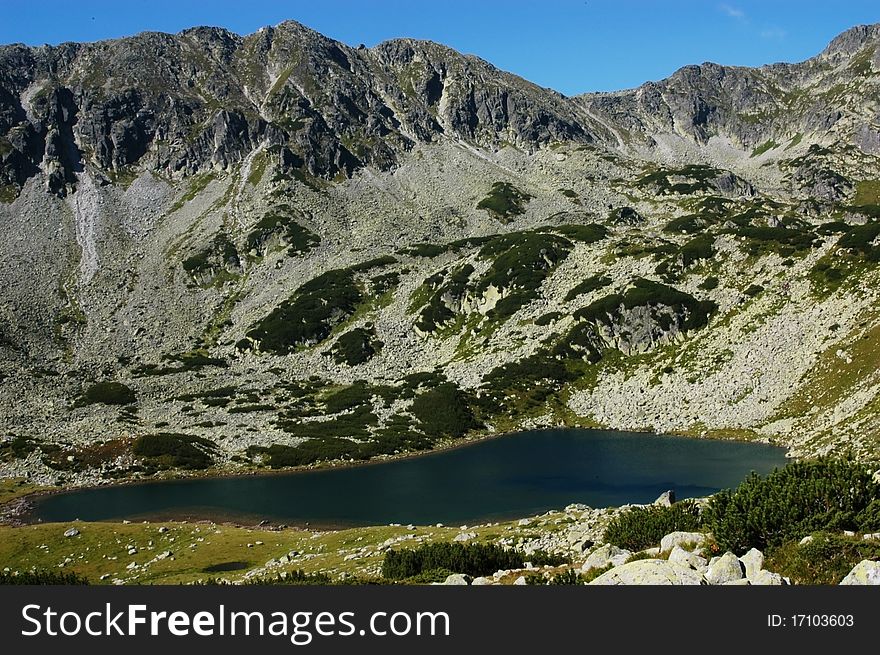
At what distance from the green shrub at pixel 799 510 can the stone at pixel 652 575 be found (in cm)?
259

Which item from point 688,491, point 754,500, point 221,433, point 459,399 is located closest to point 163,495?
point 221,433

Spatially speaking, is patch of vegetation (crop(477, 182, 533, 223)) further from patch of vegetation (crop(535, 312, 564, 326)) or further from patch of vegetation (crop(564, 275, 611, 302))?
patch of vegetation (crop(535, 312, 564, 326))

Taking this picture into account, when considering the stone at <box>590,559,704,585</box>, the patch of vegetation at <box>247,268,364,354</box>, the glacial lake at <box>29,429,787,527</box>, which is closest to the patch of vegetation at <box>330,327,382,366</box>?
the patch of vegetation at <box>247,268,364,354</box>

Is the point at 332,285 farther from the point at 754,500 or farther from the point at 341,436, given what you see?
the point at 754,500

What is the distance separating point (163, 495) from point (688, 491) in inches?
1906

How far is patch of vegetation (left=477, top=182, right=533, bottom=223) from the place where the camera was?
178750 mm

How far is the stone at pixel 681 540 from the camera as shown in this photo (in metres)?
18.2

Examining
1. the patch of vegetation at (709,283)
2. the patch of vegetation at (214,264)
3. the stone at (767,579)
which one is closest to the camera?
the stone at (767,579)

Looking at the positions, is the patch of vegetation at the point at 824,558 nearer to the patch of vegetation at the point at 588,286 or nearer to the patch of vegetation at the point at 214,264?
the patch of vegetation at the point at 588,286

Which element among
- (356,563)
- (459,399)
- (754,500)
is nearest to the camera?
(754,500)

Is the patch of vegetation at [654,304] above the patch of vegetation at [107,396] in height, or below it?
above

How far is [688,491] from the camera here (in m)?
52.5

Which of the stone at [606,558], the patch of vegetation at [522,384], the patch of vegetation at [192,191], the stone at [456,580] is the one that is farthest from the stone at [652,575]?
the patch of vegetation at [192,191]

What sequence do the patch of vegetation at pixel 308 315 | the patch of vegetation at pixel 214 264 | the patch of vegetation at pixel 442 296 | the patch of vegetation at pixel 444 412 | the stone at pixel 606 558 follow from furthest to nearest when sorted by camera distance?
1. the patch of vegetation at pixel 214 264
2. the patch of vegetation at pixel 308 315
3. the patch of vegetation at pixel 442 296
4. the patch of vegetation at pixel 444 412
5. the stone at pixel 606 558
